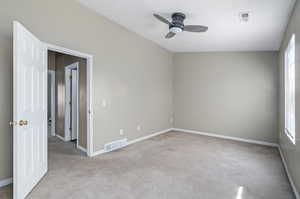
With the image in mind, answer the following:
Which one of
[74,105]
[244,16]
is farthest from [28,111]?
[244,16]

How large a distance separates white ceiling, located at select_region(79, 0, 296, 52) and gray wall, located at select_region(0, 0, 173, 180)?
1.21 feet

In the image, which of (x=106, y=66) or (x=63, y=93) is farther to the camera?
(x=63, y=93)

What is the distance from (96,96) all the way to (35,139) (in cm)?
142

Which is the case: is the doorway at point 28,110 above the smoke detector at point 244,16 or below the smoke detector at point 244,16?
below

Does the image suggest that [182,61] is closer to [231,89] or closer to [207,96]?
[207,96]

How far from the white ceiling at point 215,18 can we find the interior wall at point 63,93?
1.42 m

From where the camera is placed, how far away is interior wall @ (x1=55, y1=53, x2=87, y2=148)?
397cm

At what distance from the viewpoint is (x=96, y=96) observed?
3588 millimetres

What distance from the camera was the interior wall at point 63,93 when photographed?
397cm

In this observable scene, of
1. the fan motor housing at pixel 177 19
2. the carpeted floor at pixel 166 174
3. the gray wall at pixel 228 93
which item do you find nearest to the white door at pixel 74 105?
the carpeted floor at pixel 166 174

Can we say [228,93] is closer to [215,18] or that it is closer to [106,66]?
[215,18]

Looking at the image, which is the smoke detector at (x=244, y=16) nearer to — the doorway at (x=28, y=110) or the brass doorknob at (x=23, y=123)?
the doorway at (x=28, y=110)

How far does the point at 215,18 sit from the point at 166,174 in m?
2.87

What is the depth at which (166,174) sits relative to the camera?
281cm
